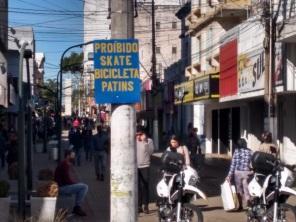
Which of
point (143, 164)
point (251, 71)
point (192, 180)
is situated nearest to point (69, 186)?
point (143, 164)

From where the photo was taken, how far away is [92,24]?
99.1 metres

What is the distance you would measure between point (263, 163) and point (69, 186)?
4.74 meters

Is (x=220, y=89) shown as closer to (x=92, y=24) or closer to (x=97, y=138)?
(x=97, y=138)

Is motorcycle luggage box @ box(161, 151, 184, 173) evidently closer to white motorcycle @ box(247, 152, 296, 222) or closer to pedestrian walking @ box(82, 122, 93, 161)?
white motorcycle @ box(247, 152, 296, 222)

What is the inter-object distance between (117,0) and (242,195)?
729cm

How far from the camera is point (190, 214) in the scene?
12.2m

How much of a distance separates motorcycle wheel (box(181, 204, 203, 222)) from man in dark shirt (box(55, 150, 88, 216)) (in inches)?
150

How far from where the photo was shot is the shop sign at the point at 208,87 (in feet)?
122

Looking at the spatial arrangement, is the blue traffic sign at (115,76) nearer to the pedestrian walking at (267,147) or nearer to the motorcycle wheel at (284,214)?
the motorcycle wheel at (284,214)

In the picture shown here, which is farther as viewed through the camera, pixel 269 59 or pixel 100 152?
pixel 100 152

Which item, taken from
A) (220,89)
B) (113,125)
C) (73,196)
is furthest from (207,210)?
(220,89)

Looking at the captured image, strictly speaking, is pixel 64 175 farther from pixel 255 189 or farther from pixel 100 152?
pixel 100 152

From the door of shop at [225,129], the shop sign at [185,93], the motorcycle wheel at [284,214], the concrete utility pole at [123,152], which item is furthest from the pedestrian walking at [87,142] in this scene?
the concrete utility pole at [123,152]

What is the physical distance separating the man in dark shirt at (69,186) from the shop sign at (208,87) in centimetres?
2166
